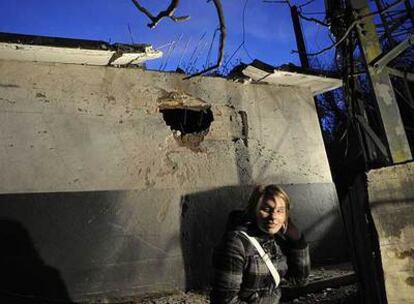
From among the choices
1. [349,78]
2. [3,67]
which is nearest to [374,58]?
[349,78]

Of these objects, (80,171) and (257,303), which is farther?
(80,171)

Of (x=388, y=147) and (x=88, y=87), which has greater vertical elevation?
(x=88, y=87)

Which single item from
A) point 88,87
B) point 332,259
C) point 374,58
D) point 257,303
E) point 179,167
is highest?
point 88,87

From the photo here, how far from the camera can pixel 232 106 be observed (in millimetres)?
7012

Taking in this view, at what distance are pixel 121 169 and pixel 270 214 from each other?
3889 millimetres

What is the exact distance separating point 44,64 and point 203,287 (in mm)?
4050

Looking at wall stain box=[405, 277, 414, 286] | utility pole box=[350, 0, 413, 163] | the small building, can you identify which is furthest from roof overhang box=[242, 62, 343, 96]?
wall stain box=[405, 277, 414, 286]

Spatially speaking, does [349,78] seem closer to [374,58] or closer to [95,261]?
[374,58]

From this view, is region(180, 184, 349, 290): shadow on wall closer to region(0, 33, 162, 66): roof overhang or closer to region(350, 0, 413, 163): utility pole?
region(0, 33, 162, 66): roof overhang

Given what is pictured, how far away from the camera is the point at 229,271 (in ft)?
6.95

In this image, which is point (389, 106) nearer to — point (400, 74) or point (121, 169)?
point (400, 74)

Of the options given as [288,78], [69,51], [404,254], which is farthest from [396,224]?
[69,51]

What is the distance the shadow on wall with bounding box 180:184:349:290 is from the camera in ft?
19.7

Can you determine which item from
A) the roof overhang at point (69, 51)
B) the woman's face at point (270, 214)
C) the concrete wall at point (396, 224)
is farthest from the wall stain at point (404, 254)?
the roof overhang at point (69, 51)
